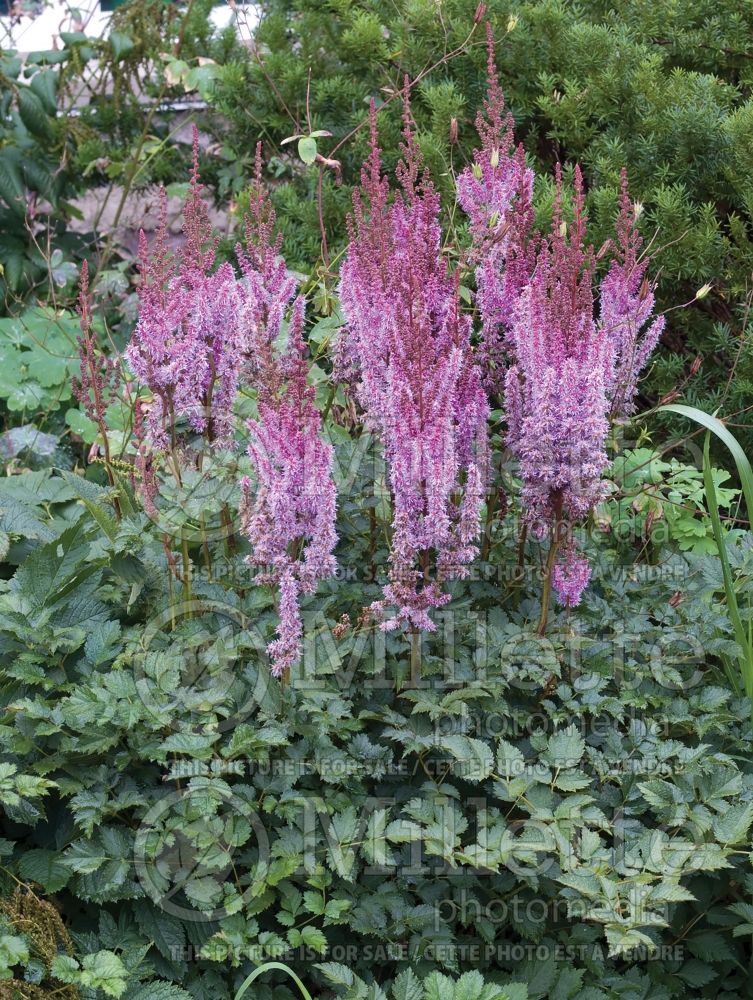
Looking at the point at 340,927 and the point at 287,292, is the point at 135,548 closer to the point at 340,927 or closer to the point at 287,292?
the point at 287,292

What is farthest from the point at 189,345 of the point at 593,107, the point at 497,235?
the point at 593,107

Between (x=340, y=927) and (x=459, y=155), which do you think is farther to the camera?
(x=459, y=155)

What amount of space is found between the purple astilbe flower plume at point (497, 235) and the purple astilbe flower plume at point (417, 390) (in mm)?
107

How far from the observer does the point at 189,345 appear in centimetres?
232

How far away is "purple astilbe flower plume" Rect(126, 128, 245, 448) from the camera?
2.33 m

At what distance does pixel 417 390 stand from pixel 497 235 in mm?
604

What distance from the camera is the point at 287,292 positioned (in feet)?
8.44

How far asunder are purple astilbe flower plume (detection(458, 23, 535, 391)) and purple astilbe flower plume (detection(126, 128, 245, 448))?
586 millimetres

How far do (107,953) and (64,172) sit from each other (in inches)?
166

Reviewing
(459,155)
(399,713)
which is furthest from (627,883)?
(459,155)

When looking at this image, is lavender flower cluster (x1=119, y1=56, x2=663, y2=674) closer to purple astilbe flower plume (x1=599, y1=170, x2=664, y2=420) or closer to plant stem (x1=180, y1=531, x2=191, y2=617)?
purple astilbe flower plume (x1=599, y1=170, x2=664, y2=420)

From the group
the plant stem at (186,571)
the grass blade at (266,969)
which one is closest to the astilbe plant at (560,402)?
the plant stem at (186,571)

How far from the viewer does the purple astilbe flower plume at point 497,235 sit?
246 cm

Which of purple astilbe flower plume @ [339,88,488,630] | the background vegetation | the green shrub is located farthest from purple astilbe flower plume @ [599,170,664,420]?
the green shrub
